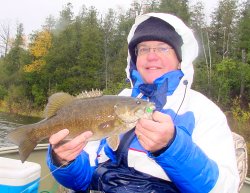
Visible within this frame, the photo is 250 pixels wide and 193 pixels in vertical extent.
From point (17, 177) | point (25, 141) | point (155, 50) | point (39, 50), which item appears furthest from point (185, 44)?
point (39, 50)

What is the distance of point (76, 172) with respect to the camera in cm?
326

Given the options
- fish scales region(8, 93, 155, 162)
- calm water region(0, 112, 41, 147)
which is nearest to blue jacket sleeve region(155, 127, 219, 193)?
fish scales region(8, 93, 155, 162)

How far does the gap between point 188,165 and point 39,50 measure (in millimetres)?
46878

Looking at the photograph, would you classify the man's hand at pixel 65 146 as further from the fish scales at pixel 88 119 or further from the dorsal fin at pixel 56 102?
the dorsal fin at pixel 56 102

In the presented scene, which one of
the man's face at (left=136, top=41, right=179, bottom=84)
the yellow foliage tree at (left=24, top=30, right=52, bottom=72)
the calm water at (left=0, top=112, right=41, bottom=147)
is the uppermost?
the man's face at (left=136, top=41, right=179, bottom=84)

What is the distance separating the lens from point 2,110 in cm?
4553

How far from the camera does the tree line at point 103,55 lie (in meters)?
34.2

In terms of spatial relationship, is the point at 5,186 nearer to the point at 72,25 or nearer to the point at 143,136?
the point at 143,136

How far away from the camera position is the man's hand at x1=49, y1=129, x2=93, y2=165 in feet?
8.84

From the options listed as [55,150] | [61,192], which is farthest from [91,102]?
[61,192]

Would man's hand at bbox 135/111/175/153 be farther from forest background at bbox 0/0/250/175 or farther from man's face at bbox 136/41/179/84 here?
forest background at bbox 0/0/250/175

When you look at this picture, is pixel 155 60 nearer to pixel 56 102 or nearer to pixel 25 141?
pixel 56 102

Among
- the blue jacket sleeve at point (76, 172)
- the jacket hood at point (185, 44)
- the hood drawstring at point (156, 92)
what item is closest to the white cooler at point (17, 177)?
the blue jacket sleeve at point (76, 172)

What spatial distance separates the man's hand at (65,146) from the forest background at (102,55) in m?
28.9
